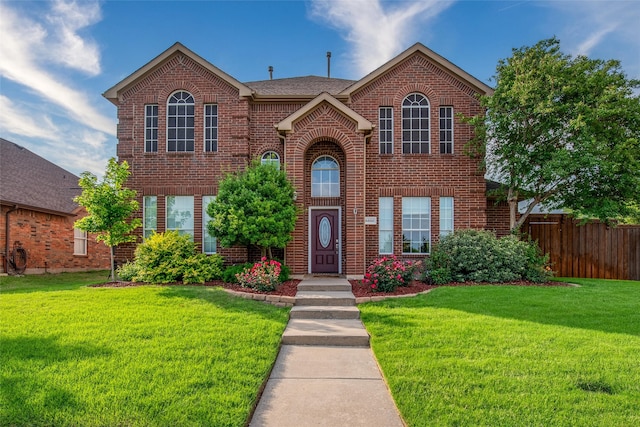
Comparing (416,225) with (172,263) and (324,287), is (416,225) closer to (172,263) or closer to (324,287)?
(324,287)

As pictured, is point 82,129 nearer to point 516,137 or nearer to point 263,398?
point 263,398

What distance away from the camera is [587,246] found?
14.1m

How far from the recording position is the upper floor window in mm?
13727

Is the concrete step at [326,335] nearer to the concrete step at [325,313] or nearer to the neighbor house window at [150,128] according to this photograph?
the concrete step at [325,313]

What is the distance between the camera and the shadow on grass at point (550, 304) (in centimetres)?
712

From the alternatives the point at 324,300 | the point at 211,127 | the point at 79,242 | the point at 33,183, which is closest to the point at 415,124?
the point at 211,127

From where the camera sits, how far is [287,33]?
39.7ft

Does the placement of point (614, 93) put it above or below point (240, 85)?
below

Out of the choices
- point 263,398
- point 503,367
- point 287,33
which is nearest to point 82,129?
point 287,33

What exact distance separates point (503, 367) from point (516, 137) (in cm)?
986

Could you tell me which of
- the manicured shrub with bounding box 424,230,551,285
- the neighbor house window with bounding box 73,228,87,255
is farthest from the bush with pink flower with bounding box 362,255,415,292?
the neighbor house window with bounding box 73,228,87,255

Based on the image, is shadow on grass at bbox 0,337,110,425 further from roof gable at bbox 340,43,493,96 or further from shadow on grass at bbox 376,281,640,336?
roof gable at bbox 340,43,493,96

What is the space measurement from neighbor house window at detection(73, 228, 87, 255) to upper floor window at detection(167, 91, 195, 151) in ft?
27.7

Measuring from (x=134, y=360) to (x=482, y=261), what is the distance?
386 inches
